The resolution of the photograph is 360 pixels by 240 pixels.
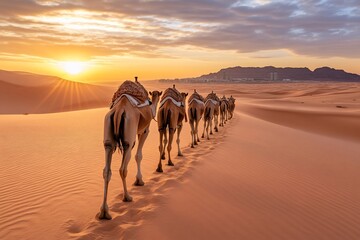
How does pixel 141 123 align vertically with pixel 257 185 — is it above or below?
above

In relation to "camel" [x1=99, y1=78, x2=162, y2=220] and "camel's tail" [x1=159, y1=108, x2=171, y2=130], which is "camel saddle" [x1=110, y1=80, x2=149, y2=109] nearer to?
"camel" [x1=99, y1=78, x2=162, y2=220]

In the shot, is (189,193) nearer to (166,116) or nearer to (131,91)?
(131,91)

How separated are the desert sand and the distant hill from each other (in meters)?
29.7

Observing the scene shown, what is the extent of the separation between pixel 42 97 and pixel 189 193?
4427 centimetres

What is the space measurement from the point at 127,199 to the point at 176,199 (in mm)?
1078

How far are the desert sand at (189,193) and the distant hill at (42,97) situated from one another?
29664mm

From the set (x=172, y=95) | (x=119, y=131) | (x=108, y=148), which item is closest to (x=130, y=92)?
(x=119, y=131)

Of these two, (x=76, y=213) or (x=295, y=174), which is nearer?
(x=76, y=213)

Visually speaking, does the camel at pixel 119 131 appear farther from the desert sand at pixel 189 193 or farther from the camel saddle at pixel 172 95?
the camel saddle at pixel 172 95

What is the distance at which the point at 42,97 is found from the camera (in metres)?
46.1

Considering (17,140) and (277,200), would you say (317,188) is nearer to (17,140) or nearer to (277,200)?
(277,200)

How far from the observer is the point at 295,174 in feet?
32.0

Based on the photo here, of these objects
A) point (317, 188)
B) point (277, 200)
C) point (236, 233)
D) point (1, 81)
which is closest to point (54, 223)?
point (236, 233)

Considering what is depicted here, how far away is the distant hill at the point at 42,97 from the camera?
42100mm
